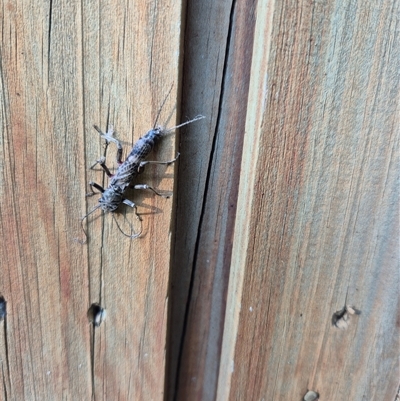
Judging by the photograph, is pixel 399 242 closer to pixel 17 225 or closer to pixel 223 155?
pixel 223 155

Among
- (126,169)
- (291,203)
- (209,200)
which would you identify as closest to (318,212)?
(291,203)

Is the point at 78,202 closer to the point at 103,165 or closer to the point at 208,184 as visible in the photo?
the point at 103,165

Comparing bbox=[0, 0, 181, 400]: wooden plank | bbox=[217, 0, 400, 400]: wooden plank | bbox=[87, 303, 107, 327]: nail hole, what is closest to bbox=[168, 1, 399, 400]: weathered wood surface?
bbox=[217, 0, 400, 400]: wooden plank

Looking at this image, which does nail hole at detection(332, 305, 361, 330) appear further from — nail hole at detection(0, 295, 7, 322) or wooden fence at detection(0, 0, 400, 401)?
nail hole at detection(0, 295, 7, 322)

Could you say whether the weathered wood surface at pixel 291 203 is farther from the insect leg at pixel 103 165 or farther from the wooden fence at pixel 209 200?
the insect leg at pixel 103 165

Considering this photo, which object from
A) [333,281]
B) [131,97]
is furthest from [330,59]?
[333,281]

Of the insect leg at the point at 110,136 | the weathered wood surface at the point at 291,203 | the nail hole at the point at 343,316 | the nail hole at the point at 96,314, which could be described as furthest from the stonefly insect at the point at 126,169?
the nail hole at the point at 343,316
